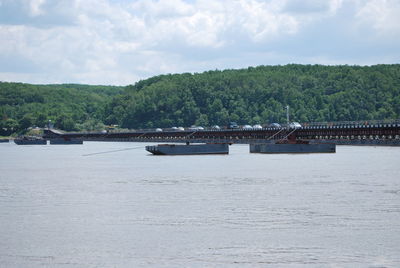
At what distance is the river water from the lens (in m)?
35.3

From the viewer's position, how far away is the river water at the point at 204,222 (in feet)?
116

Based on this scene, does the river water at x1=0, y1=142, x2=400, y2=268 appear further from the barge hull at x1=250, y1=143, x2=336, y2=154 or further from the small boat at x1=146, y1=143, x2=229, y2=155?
the small boat at x1=146, y1=143, x2=229, y2=155

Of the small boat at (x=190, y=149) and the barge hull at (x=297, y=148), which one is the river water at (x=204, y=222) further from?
the small boat at (x=190, y=149)

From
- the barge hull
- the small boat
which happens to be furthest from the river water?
the small boat

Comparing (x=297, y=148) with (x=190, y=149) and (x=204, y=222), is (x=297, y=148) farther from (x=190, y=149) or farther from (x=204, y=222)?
(x=204, y=222)

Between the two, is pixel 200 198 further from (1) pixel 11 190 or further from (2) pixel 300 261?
(2) pixel 300 261

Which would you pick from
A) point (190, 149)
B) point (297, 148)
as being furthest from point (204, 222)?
point (190, 149)

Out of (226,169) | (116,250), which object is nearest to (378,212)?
(116,250)

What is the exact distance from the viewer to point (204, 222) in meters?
45.2

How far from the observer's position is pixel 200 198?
5841 cm

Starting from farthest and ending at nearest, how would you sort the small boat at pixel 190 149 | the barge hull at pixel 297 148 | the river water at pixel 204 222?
the small boat at pixel 190 149
the barge hull at pixel 297 148
the river water at pixel 204 222

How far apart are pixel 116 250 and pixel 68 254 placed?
225cm

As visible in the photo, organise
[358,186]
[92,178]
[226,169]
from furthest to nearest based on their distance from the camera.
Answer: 1. [226,169]
2. [92,178]
3. [358,186]

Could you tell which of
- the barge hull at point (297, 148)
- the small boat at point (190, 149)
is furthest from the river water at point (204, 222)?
the small boat at point (190, 149)
